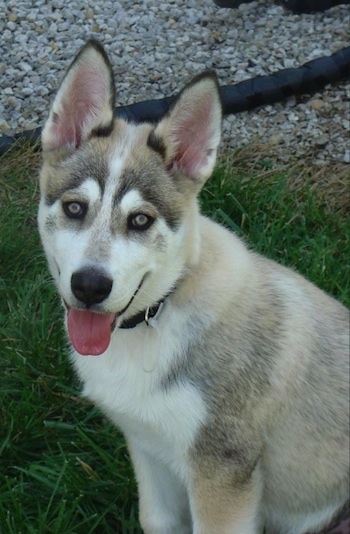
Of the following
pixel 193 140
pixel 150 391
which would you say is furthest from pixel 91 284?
pixel 193 140

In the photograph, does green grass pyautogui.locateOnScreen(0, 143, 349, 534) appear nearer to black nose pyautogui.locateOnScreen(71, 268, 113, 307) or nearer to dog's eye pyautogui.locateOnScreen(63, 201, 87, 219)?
black nose pyautogui.locateOnScreen(71, 268, 113, 307)

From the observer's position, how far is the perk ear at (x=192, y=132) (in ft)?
11.1

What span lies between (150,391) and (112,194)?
796 mm

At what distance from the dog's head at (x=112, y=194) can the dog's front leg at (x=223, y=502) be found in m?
0.70

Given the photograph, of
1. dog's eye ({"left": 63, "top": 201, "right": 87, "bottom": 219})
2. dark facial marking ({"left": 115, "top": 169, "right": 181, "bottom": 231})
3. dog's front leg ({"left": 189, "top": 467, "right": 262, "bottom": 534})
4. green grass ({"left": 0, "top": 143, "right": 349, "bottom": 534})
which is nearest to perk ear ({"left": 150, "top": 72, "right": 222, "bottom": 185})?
dark facial marking ({"left": 115, "top": 169, "right": 181, "bottom": 231})

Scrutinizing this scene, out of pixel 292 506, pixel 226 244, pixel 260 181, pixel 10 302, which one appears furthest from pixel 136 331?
pixel 260 181

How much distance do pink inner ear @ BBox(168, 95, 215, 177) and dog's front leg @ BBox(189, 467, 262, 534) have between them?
1.20 metres

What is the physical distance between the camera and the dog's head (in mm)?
3141

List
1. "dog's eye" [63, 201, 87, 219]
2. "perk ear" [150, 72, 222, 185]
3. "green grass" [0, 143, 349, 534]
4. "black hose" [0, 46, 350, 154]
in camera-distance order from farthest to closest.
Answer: "black hose" [0, 46, 350, 154]
"green grass" [0, 143, 349, 534]
"perk ear" [150, 72, 222, 185]
"dog's eye" [63, 201, 87, 219]

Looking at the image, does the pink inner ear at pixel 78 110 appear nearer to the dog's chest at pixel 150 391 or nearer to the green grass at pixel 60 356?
the dog's chest at pixel 150 391

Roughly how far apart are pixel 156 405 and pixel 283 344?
1.88 feet

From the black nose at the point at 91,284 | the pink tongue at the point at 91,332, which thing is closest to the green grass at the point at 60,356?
the pink tongue at the point at 91,332

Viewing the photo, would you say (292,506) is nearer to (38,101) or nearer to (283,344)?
(283,344)

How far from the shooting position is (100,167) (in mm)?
3283
